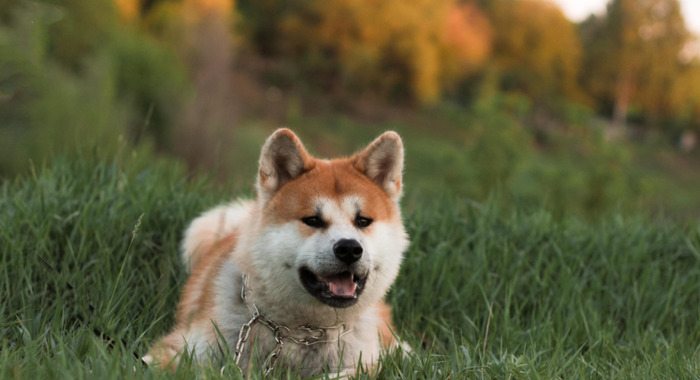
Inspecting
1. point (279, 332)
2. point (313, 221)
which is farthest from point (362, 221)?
point (279, 332)

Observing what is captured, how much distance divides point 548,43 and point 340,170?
54.8 m

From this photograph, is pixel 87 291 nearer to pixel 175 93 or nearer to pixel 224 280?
pixel 224 280

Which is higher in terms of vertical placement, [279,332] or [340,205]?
[340,205]

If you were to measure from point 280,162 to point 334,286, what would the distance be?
809mm

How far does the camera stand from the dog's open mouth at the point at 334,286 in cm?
293

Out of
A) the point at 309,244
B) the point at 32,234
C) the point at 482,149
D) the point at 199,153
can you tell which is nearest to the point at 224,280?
the point at 309,244

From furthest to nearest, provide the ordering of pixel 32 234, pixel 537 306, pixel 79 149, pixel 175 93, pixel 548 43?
pixel 548 43 → pixel 175 93 → pixel 79 149 → pixel 537 306 → pixel 32 234

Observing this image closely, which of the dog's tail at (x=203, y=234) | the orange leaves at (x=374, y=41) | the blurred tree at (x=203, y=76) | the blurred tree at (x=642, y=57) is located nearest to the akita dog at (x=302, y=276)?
the dog's tail at (x=203, y=234)

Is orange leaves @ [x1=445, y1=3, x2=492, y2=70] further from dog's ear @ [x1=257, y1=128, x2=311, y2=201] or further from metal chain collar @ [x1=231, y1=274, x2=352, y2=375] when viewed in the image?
metal chain collar @ [x1=231, y1=274, x2=352, y2=375]

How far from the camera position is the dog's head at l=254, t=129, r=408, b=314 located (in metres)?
2.94

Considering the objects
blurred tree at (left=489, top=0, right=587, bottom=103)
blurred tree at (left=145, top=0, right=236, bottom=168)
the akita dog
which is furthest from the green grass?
blurred tree at (left=489, top=0, right=587, bottom=103)

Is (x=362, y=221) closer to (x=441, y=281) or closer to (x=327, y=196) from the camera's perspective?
(x=327, y=196)

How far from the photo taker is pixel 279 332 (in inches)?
118

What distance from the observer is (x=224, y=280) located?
10.5 feet
